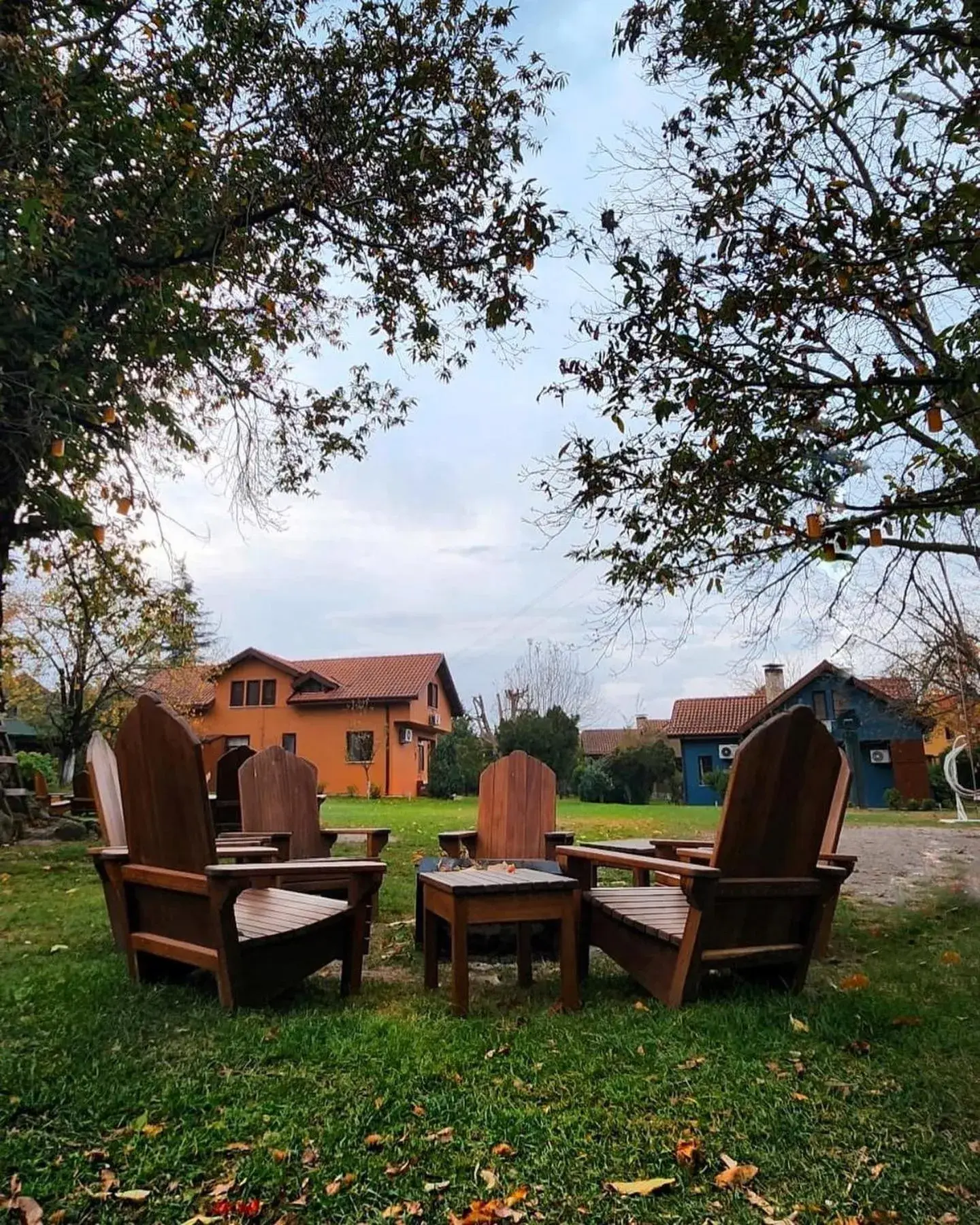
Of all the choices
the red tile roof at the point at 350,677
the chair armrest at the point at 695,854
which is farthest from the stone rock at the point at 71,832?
the red tile roof at the point at 350,677

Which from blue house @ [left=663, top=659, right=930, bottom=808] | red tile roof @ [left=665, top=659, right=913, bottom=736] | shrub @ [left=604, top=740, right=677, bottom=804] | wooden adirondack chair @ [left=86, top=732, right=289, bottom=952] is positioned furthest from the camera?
shrub @ [left=604, top=740, right=677, bottom=804]

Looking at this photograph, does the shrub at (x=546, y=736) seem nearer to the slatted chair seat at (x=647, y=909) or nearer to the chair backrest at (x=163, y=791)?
the slatted chair seat at (x=647, y=909)

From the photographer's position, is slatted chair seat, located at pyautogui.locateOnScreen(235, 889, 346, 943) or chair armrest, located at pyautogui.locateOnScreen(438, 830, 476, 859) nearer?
slatted chair seat, located at pyautogui.locateOnScreen(235, 889, 346, 943)

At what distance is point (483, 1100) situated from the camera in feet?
7.95

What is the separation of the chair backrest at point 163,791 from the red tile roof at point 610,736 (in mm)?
32141

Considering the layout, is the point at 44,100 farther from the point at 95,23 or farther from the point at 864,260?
the point at 864,260

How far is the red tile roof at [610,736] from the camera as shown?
1449 inches

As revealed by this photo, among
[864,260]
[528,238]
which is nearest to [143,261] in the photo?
[528,238]

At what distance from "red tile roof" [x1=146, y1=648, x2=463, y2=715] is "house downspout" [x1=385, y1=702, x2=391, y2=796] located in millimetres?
588

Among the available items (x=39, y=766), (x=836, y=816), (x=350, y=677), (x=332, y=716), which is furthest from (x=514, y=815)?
(x=350, y=677)

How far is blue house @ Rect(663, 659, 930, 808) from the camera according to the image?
92.9 ft

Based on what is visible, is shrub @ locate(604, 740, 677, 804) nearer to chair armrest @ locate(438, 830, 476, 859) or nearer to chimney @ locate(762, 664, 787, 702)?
chimney @ locate(762, 664, 787, 702)

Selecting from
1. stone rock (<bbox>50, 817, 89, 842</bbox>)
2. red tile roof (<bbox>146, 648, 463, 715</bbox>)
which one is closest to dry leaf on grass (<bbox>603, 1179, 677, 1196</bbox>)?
stone rock (<bbox>50, 817, 89, 842</bbox>)

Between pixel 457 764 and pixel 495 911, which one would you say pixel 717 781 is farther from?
pixel 495 911
